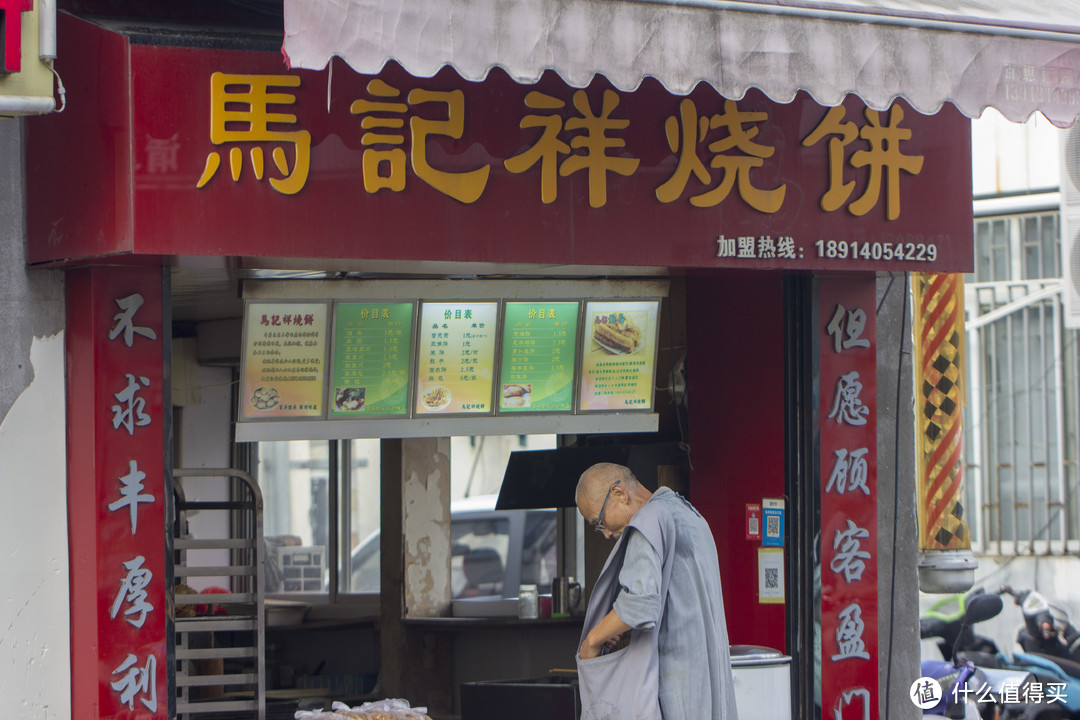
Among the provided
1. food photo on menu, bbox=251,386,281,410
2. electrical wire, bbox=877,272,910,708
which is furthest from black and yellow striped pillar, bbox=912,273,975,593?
food photo on menu, bbox=251,386,281,410

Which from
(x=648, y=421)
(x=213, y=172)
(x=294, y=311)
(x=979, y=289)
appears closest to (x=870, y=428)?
(x=648, y=421)

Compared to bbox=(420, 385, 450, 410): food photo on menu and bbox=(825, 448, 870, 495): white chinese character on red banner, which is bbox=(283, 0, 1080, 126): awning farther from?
bbox=(420, 385, 450, 410): food photo on menu

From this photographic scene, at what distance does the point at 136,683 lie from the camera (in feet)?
16.8

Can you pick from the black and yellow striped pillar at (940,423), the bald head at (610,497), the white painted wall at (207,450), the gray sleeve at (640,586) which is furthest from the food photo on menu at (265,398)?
the black and yellow striped pillar at (940,423)

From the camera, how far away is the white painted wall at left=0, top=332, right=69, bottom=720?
5.14 meters

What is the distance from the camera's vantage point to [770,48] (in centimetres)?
475

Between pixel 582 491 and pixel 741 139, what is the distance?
1.94 metres

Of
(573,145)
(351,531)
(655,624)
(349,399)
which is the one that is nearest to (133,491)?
(349,399)

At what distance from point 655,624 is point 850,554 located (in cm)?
224

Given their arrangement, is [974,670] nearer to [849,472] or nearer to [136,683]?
[849,472]

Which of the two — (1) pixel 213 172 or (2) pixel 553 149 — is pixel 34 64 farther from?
(2) pixel 553 149

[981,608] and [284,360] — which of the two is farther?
[981,608]

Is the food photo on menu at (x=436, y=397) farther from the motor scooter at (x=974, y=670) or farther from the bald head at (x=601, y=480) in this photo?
the motor scooter at (x=974, y=670)

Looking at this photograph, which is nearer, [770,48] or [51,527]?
[770,48]
